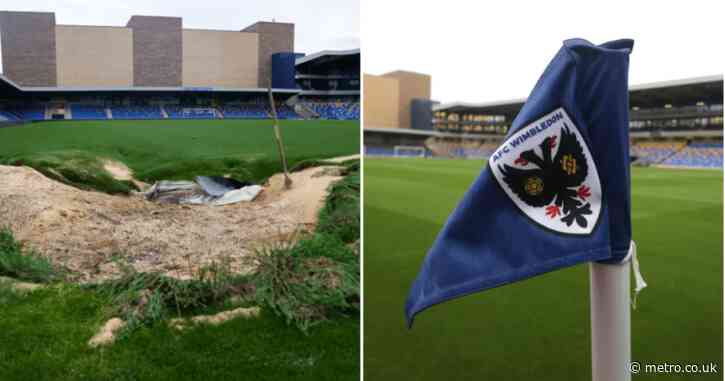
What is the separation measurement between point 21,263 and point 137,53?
733 mm

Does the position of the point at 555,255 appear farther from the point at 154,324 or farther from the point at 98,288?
the point at 98,288

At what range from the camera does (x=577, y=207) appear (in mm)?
668

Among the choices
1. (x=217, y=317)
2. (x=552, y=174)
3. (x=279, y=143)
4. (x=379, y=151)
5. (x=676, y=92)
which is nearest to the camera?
(x=552, y=174)

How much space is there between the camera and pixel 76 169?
1.68 metres


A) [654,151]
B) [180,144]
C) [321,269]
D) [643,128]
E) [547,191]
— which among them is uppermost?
[643,128]

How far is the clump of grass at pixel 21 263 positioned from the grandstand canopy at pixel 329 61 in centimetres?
101

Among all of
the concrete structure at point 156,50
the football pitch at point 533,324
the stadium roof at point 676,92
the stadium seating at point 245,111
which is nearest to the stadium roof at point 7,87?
the concrete structure at point 156,50

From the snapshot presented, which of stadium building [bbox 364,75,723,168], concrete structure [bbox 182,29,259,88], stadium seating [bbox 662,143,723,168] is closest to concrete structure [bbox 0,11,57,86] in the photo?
concrete structure [bbox 182,29,259,88]

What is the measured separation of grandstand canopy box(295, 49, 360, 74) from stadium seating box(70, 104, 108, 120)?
66 cm

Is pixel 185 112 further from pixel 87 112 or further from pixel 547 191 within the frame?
pixel 547 191

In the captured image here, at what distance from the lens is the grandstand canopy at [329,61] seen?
186 centimetres

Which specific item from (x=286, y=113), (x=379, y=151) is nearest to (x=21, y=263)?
(x=286, y=113)

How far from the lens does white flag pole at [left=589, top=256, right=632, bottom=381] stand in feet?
2.39

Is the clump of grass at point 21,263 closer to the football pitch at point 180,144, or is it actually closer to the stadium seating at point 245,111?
the football pitch at point 180,144
